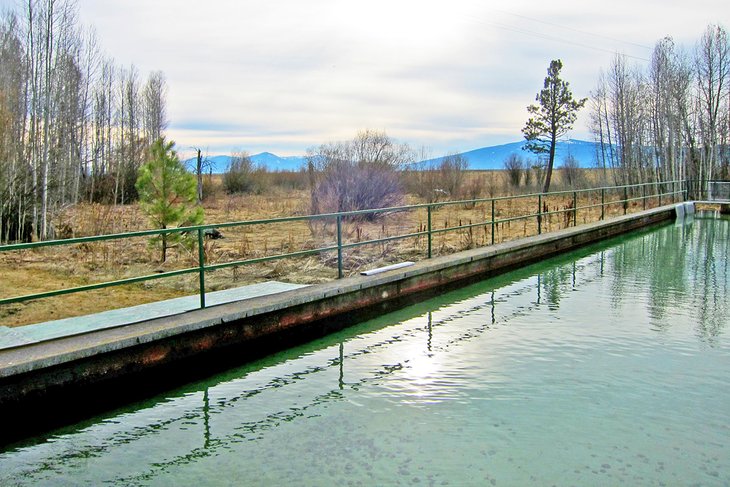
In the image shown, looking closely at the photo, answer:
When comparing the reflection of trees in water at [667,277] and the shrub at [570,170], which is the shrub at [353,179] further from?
the shrub at [570,170]

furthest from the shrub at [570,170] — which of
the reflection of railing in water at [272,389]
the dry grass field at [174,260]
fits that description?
the reflection of railing in water at [272,389]

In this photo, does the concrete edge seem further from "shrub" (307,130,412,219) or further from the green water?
"shrub" (307,130,412,219)

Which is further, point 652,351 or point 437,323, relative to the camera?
point 437,323

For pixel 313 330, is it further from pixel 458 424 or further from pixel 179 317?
pixel 458 424

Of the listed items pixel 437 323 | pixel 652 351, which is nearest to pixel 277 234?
pixel 437 323

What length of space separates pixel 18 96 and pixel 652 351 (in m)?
18.4

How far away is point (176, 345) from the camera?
5.82 meters

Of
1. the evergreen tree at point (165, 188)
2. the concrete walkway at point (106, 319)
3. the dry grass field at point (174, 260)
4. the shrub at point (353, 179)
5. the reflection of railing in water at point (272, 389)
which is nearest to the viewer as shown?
the reflection of railing in water at point (272, 389)

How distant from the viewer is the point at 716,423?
4445 mm

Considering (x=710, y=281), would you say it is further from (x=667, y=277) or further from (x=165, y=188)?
(x=165, y=188)

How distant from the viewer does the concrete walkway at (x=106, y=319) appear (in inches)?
218

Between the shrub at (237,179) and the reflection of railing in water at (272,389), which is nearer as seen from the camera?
the reflection of railing in water at (272,389)

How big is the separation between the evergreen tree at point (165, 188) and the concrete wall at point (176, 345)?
5.23 metres

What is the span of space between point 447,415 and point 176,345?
2617 millimetres
